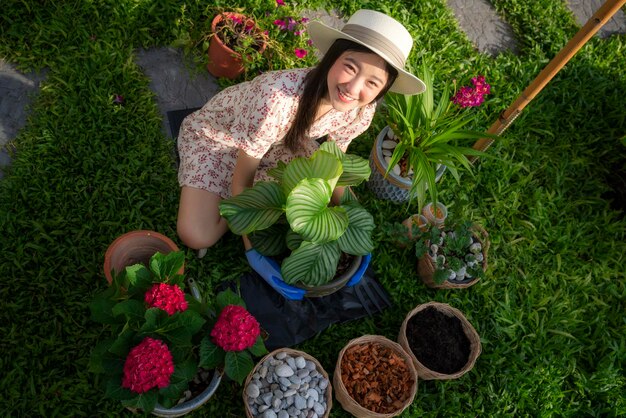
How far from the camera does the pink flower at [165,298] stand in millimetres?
1508

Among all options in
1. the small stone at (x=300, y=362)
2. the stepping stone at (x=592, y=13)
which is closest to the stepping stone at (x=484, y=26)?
the stepping stone at (x=592, y=13)

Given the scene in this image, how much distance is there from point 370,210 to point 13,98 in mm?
1978

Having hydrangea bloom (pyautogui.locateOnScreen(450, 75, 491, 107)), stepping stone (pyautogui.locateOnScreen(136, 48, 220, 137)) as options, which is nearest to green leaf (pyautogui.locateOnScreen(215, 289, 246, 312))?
stepping stone (pyautogui.locateOnScreen(136, 48, 220, 137))

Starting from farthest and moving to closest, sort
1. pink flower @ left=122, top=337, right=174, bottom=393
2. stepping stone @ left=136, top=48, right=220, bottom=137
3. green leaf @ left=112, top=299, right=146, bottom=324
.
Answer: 1. stepping stone @ left=136, top=48, right=220, bottom=137
2. green leaf @ left=112, top=299, right=146, bottom=324
3. pink flower @ left=122, top=337, right=174, bottom=393

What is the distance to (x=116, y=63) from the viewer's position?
274 centimetres

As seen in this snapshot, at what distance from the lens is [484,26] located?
11.3 ft

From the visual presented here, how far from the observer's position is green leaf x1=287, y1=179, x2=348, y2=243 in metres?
1.64

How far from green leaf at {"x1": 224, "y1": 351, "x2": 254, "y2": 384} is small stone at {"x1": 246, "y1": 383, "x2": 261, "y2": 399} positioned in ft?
1.68

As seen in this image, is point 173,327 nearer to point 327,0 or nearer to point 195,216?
point 195,216

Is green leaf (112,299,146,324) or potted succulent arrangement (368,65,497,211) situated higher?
potted succulent arrangement (368,65,497,211)

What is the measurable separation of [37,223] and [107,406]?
35.9 inches

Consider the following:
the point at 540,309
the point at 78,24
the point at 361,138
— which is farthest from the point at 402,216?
the point at 78,24

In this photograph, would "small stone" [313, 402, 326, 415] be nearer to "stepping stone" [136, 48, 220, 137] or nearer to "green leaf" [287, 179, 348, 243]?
"green leaf" [287, 179, 348, 243]

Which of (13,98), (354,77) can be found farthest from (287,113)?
(13,98)
